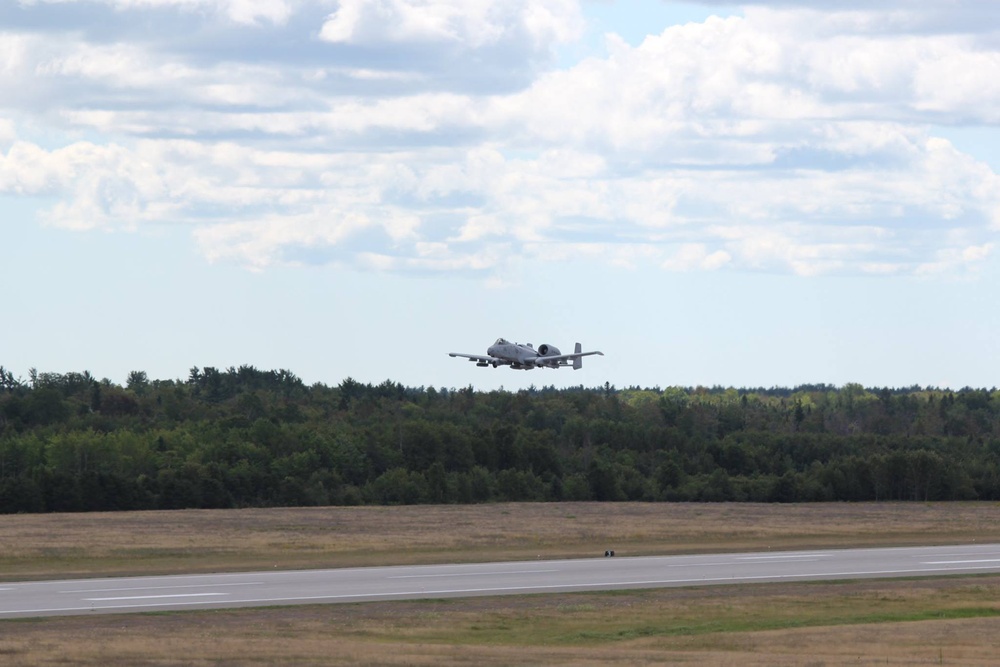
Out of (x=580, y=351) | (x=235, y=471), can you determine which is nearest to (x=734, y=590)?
(x=580, y=351)

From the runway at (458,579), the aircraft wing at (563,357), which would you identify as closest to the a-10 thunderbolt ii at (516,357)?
the aircraft wing at (563,357)

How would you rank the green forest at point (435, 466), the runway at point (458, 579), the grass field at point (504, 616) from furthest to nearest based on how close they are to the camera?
1. the green forest at point (435, 466)
2. the runway at point (458, 579)
3. the grass field at point (504, 616)

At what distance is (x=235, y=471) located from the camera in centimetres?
11725

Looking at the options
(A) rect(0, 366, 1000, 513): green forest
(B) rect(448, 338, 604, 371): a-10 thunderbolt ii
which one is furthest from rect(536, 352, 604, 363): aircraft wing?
(A) rect(0, 366, 1000, 513): green forest

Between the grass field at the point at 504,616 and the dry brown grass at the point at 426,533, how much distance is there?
8.7 inches

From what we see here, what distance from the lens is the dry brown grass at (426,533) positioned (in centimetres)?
6388

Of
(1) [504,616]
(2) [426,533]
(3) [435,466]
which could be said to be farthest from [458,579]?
(3) [435,466]

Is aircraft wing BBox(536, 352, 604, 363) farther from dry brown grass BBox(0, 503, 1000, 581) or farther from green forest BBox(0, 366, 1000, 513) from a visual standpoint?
green forest BBox(0, 366, 1000, 513)

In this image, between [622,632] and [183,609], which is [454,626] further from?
[183,609]

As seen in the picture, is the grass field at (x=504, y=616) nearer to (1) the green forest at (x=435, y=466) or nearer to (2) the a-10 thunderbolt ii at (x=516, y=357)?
(2) the a-10 thunderbolt ii at (x=516, y=357)

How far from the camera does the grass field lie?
113 feet

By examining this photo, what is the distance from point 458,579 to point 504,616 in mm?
10732

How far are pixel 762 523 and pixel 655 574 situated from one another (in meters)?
37.0

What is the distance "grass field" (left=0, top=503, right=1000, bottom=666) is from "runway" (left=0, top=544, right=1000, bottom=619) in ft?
7.52
